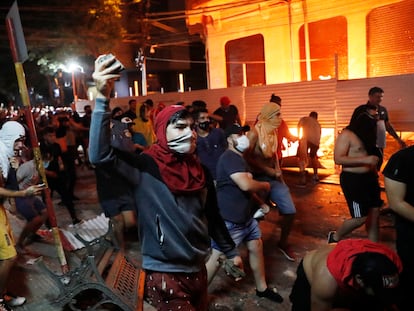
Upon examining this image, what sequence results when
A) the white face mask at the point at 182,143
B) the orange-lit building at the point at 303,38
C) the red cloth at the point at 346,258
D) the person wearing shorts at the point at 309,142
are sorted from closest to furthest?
the red cloth at the point at 346,258 < the white face mask at the point at 182,143 < the person wearing shorts at the point at 309,142 < the orange-lit building at the point at 303,38

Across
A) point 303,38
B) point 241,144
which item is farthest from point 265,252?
point 303,38

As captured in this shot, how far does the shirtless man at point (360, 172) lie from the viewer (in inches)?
184

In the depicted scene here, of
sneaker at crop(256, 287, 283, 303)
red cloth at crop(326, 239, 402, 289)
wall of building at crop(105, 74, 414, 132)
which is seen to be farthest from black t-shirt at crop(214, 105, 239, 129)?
red cloth at crop(326, 239, 402, 289)

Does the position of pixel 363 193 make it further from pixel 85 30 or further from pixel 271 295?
pixel 85 30

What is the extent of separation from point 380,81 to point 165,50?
21.7 metres

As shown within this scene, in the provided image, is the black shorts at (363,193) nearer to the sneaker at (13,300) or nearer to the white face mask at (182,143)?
the white face mask at (182,143)

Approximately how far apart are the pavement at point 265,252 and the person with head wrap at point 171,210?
191 cm

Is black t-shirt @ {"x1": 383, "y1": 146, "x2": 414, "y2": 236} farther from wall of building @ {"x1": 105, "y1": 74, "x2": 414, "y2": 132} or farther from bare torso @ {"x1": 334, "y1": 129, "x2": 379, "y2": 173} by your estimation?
wall of building @ {"x1": 105, "y1": 74, "x2": 414, "y2": 132}

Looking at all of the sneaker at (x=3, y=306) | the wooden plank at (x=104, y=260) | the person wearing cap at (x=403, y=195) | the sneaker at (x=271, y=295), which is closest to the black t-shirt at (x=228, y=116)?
the wooden plank at (x=104, y=260)

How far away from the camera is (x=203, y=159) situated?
613 cm

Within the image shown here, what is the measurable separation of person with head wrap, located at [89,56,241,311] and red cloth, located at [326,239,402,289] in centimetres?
74

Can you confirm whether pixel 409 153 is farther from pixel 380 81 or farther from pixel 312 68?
pixel 312 68

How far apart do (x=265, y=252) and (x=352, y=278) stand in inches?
129

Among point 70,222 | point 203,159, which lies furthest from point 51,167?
point 203,159
